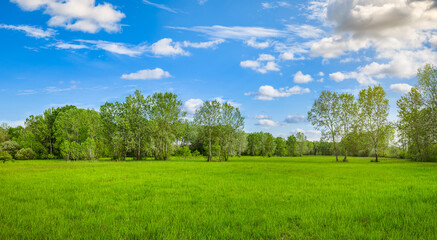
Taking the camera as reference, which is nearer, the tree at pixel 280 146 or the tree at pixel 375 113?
the tree at pixel 375 113

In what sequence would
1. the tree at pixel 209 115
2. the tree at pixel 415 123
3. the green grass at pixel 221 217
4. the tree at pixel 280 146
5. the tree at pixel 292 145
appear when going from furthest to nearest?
1. the tree at pixel 292 145
2. the tree at pixel 280 146
3. the tree at pixel 209 115
4. the tree at pixel 415 123
5. the green grass at pixel 221 217

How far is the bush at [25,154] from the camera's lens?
219 ft

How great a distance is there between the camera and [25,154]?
6800cm

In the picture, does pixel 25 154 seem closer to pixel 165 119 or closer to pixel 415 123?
pixel 165 119

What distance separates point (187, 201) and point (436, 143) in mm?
51005

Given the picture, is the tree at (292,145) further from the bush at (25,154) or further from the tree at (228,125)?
the bush at (25,154)

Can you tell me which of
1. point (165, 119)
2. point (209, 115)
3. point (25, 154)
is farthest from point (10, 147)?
point (209, 115)

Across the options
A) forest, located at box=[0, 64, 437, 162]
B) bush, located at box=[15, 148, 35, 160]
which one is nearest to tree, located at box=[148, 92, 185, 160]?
forest, located at box=[0, 64, 437, 162]

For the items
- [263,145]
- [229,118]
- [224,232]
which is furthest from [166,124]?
[263,145]

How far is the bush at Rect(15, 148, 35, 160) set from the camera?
6675cm

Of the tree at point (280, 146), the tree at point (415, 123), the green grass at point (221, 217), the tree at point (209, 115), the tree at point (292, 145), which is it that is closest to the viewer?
the green grass at point (221, 217)

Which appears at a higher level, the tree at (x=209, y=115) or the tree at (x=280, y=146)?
the tree at (x=209, y=115)

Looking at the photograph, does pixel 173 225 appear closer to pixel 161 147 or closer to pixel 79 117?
pixel 161 147

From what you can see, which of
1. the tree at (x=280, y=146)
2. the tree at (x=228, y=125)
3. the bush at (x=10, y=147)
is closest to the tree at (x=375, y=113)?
the tree at (x=228, y=125)
